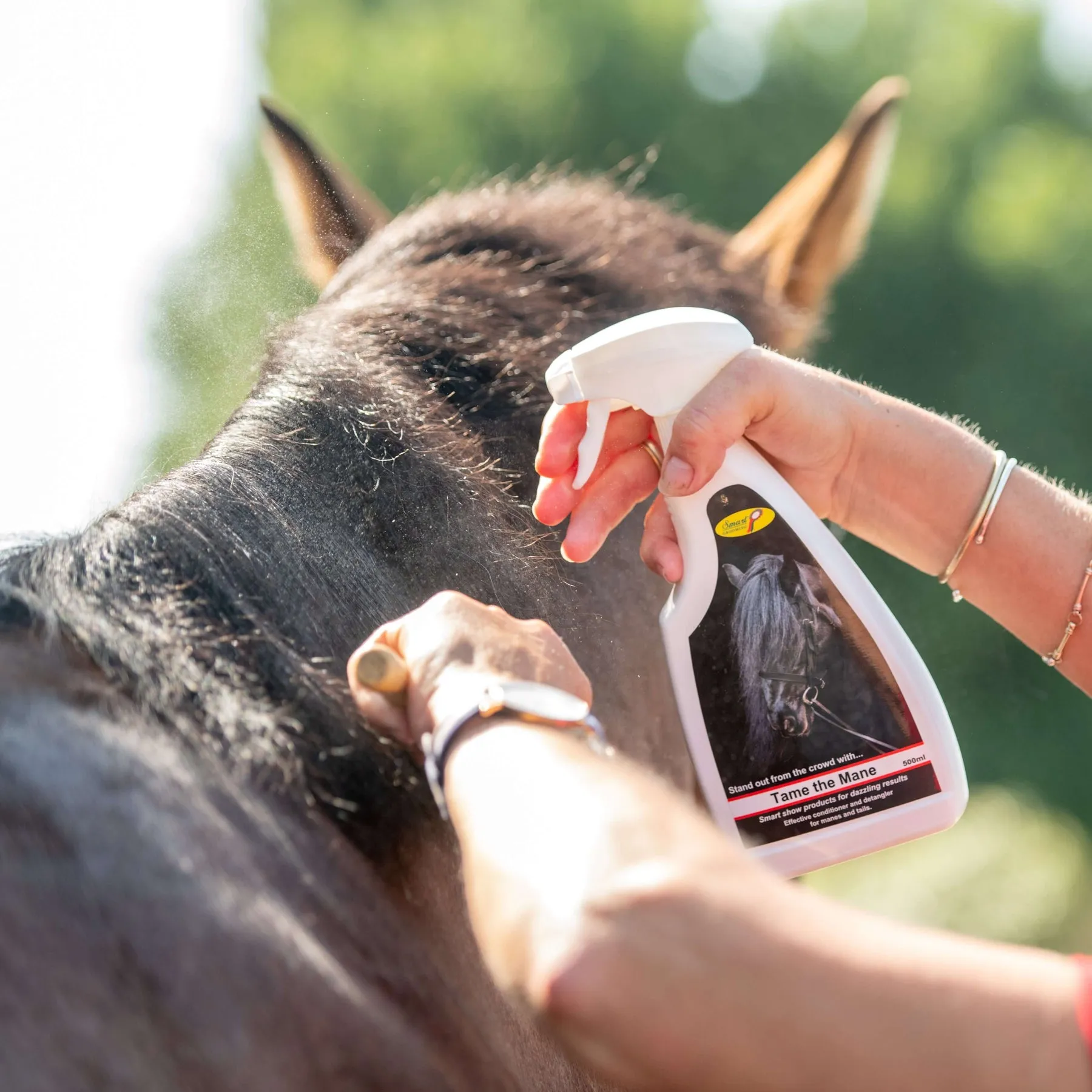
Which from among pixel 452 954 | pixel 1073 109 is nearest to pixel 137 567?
pixel 452 954

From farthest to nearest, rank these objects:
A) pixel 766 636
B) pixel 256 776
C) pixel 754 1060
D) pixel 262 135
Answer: pixel 262 135 → pixel 766 636 → pixel 256 776 → pixel 754 1060

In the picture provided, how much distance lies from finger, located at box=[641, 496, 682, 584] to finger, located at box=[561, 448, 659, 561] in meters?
0.02

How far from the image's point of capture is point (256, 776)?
622mm

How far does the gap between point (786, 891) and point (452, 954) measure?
0.83 ft

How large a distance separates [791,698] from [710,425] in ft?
0.74

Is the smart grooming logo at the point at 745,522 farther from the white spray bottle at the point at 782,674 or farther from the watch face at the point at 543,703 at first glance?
the watch face at the point at 543,703

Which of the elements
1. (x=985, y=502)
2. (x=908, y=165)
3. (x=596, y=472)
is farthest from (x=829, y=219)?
(x=908, y=165)

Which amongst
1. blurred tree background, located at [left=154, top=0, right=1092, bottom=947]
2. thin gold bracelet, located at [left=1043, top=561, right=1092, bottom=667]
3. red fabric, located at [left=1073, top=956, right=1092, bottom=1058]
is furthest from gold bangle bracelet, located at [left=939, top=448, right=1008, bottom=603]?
blurred tree background, located at [left=154, top=0, right=1092, bottom=947]

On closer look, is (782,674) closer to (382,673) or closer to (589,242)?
(382,673)

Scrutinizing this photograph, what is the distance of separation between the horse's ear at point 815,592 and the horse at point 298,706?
7.4 inches

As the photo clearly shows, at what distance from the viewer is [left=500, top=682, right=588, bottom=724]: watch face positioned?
0.58 meters

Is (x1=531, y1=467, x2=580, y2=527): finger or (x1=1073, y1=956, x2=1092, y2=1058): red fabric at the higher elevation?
(x1=531, y1=467, x2=580, y2=527): finger

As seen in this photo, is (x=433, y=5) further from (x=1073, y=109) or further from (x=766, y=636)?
(x=766, y=636)

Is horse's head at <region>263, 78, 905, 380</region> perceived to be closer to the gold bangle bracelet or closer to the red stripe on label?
the gold bangle bracelet
